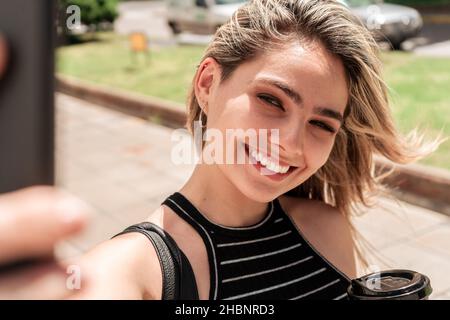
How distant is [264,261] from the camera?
1582mm

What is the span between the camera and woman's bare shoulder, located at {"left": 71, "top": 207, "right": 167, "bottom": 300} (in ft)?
3.87

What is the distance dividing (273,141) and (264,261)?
12.7 inches

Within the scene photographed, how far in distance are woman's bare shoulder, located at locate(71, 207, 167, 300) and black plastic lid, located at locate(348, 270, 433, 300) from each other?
50cm

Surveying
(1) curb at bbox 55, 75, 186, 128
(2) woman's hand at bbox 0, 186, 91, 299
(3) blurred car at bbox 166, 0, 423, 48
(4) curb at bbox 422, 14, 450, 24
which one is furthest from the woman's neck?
(4) curb at bbox 422, 14, 450, 24

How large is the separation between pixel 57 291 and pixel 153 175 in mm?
5235

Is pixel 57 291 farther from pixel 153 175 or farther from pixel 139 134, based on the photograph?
pixel 139 134

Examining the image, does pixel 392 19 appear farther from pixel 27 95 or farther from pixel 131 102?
pixel 27 95

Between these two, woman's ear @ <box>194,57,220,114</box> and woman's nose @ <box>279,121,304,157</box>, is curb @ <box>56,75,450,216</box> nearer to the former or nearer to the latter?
woman's ear @ <box>194,57,220,114</box>

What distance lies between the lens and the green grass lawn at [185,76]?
6017 mm

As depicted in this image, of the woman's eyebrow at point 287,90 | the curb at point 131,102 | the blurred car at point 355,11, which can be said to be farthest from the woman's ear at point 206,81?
the blurred car at point 355,11

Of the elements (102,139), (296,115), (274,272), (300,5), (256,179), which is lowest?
(102,139)

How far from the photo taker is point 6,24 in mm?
452

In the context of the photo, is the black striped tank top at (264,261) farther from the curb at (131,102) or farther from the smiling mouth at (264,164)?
the curb at (131,102)

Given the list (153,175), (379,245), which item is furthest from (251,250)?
(153,175)
